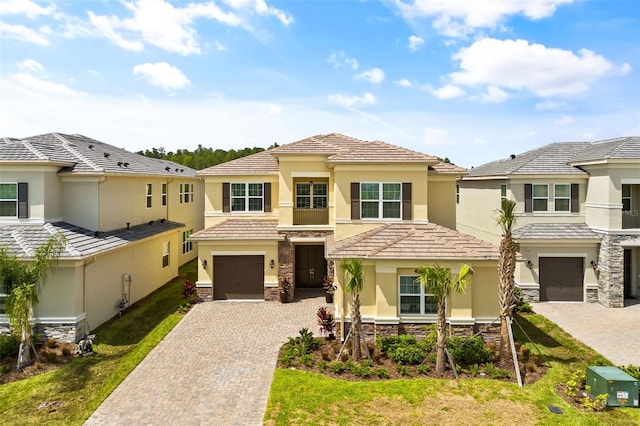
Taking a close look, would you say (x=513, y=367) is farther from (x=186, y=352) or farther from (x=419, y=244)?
(x=186, y=352)

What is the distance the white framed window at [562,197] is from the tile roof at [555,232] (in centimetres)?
94

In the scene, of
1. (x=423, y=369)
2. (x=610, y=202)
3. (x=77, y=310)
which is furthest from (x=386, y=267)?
(x=610, y=202)

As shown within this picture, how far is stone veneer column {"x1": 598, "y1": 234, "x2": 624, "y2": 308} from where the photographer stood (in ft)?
62.7

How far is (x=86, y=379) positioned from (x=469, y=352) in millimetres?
12003

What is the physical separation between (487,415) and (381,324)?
473 cm

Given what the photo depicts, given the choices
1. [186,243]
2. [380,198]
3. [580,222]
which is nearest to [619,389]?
[380,198]

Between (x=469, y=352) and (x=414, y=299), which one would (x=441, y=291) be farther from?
(x=469, y=352)

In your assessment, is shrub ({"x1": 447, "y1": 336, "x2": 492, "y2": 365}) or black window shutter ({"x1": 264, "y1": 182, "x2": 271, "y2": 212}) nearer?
shrub ({"x1": 447, "y1": 336, "x2": 492, "y2": 365})

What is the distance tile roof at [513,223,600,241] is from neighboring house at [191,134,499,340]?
4.42 meters

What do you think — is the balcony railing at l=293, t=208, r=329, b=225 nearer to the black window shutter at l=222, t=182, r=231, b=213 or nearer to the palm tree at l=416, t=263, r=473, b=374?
the black window shutter at l=222, t=182, r=231, b=213

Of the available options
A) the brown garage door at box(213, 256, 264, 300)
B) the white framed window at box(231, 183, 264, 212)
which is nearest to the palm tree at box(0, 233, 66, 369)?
the brown garage door at box(213, 256, 264, 300)

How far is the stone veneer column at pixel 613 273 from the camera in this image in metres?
19.1

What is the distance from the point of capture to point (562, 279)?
66.8 ft

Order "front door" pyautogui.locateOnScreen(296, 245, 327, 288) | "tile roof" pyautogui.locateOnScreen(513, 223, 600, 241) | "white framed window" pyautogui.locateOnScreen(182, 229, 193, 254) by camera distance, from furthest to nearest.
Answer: "white framed window" pyautogui.locateOnScreen(182, 229, 193, 254) → "front door" pyautogui.locateOnScreen(296, 245, 327, 288) → "tile roof" pyautogui.locateOnScreen(513, 223, 600, 241)
